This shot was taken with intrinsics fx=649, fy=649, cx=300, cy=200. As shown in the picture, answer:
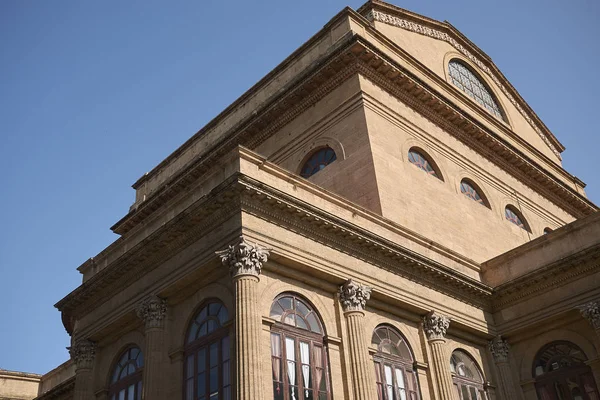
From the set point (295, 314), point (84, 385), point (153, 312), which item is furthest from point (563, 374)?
point (84, 385)

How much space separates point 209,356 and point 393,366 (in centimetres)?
541

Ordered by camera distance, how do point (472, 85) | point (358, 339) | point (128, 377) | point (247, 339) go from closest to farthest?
1. point (247, 339)
2. point (358, 339)
3. point (128, 377)
4. point (472, 85)

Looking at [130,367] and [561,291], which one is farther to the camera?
[561,291]

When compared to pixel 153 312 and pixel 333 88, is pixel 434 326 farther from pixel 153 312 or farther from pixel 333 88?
pixel 333 88

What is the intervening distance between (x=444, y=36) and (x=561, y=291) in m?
16.5

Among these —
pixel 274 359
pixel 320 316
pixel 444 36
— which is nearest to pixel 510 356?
pixel 320 316

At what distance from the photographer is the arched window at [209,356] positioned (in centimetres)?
1520

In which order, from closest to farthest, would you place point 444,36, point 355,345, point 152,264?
point 355,345
point 152,264
point 444,36

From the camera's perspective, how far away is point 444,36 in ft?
108

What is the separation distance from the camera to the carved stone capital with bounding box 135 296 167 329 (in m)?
17.1

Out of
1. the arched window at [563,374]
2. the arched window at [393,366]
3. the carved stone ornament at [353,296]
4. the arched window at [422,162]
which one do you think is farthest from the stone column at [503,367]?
the arched window at [422,162]

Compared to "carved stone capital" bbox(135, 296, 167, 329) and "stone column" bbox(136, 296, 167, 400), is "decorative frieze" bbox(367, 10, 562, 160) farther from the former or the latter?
"stone column" bbox(136, 296, 167, 400)

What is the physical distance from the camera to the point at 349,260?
58.9 feet

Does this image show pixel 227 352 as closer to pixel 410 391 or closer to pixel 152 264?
pixel 152 264
